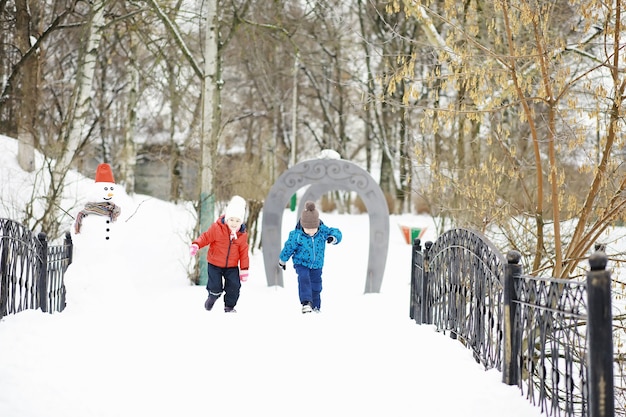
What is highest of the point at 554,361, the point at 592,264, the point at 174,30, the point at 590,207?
the point at 174,30

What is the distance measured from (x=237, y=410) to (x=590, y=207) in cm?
429

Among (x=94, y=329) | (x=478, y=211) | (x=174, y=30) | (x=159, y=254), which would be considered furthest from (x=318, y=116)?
(x=94, y=329)

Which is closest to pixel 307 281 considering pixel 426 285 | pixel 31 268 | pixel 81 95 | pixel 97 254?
pixel 426 285

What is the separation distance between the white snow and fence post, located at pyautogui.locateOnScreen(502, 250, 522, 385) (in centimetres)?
11

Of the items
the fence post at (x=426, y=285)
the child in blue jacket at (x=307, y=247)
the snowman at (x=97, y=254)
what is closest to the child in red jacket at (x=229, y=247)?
the child in blue jacket at (x=307, y=247)

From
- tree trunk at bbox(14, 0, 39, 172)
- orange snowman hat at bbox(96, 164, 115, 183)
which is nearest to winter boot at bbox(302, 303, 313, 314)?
orange snowman hat at bbox(96, 164, 115, 183)

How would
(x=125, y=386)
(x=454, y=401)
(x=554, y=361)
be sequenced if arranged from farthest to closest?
(x=125, y=386)
(x=454, y=401)
(x=554, y=361)

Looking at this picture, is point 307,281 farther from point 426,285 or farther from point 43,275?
point 43,275

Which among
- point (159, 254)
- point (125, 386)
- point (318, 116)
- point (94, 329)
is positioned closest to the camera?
point (125, 386)

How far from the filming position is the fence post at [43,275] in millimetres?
6723

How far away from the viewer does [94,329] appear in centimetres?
611

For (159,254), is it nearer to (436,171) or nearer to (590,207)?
(436,171)

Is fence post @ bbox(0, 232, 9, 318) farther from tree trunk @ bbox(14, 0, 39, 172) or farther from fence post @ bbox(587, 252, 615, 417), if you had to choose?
tree trunk @ bbox(14, 0, 39, 172)

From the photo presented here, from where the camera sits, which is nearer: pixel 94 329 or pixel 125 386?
pixel 125 386
